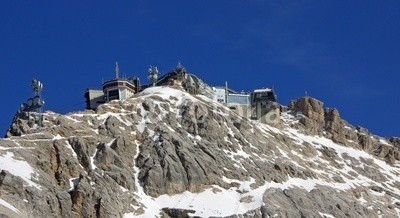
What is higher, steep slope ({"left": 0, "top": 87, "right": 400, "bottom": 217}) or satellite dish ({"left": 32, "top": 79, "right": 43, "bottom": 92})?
satellite dish ({"left": 32, "top": 79, "right": 43, "bottom": 92})

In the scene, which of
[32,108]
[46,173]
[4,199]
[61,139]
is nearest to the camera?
[4,199]

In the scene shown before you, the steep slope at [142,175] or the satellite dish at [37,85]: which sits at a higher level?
the satellite dish at [37,85]

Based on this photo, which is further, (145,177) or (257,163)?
(257,163)

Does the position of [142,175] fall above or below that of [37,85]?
below

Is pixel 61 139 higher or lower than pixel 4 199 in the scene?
higher

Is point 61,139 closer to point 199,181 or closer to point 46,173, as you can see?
point 46,173

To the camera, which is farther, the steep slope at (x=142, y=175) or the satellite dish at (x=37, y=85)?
→ the satellite dish at (x=37, y=85)

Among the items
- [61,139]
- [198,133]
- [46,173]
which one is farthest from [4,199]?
[198,133]

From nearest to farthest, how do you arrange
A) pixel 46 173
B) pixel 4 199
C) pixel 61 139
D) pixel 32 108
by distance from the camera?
pixel 4 199
pixel 46 173
pixel 61 139
pixel 32 108

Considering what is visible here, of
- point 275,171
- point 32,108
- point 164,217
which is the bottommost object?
point 164,217

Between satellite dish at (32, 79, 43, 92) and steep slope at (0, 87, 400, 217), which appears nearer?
steep slope at (0, 87, 400, 217)

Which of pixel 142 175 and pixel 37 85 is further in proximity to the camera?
pixel 37 85

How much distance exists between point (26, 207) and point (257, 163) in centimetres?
6085

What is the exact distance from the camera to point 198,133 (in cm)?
19825
